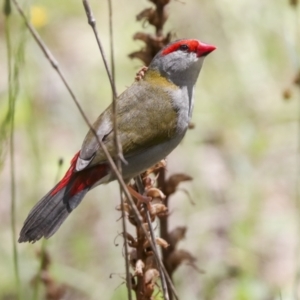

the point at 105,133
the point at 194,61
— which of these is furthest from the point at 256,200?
the point at 105,133

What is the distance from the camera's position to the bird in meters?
3.04

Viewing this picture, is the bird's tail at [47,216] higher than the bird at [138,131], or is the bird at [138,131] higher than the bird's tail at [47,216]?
the bird at [138,131]

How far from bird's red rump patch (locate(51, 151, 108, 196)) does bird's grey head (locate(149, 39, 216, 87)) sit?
63 centimetres

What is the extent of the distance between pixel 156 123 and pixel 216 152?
3111mm

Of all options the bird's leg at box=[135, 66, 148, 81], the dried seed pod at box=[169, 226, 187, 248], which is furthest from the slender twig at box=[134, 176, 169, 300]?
the bird's leg at box=[135, 66, 148, 81]

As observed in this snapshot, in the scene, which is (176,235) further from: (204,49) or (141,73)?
(204,49)

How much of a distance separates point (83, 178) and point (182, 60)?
0.84m

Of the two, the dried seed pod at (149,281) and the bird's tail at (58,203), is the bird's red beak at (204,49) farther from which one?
Answer: the dried seed pod at (149,281)

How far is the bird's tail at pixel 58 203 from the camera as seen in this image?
9.59ft

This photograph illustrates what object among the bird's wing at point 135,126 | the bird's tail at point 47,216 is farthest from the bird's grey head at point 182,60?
the bird's tail at point 47,216

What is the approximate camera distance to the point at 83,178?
314 cm

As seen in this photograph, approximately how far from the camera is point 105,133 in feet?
10.5

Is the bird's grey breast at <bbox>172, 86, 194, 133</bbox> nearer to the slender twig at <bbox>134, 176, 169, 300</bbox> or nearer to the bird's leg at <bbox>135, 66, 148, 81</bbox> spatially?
the bird's leg at <bbox>135, 66, 148, 81</bbox>

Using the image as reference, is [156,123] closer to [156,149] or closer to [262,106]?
[156,149]
